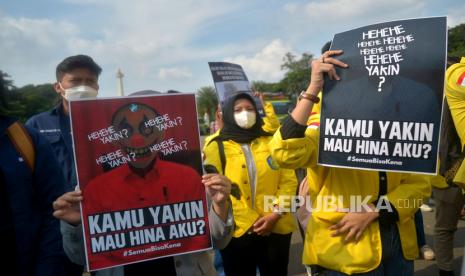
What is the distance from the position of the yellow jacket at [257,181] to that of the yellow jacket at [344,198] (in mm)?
1056

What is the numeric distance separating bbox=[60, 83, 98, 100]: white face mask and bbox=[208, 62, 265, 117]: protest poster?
1501mm

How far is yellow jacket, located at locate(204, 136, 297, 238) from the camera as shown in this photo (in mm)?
3008

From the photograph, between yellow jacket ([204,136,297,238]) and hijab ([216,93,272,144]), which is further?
hijab ([216,93,272,144])

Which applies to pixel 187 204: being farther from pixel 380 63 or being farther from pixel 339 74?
pixel 380 63

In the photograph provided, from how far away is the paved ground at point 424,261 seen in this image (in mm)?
3937

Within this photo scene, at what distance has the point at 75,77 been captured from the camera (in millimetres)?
2922

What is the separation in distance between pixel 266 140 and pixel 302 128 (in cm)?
147

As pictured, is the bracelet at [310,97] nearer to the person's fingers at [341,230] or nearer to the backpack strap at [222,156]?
the person's fingers at [341,230]

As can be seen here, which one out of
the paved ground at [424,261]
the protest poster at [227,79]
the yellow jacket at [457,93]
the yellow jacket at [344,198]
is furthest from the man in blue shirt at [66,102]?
the paved ground at [424,261]

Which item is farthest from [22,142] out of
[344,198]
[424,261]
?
[424,261]

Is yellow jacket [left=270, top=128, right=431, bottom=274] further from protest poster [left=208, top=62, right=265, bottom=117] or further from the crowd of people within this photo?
protest poster [left=208, top=62, right=265, bottom=117]

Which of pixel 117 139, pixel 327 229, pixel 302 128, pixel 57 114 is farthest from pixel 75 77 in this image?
pixel 327 229

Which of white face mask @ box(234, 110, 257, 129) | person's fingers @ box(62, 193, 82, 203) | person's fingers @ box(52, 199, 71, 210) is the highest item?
white face mask @ box(234, 110, 257, 129)

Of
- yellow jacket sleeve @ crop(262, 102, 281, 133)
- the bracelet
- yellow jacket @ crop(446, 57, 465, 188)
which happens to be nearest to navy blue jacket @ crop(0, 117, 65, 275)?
the bracelet
